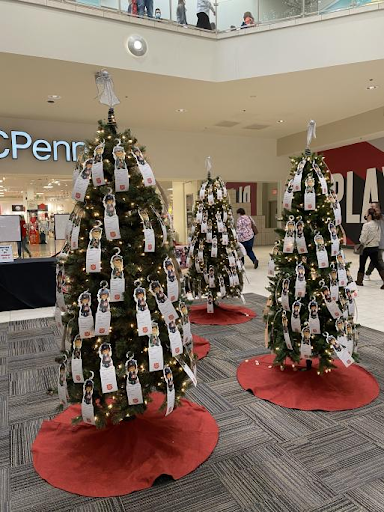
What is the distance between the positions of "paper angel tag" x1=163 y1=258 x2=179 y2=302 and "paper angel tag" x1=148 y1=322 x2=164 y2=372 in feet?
0.75

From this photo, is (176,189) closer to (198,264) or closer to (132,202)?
(198,264)

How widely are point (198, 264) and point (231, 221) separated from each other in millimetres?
763

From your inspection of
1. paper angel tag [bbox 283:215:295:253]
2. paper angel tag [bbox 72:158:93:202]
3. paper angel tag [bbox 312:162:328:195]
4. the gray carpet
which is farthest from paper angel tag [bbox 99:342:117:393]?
paper angel tag [bbox 312:162:328:195]

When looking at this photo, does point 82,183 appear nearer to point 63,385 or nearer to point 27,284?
point 63,385

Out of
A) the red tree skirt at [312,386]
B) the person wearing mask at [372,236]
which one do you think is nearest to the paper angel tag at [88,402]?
the red tree skirt at [312,386]

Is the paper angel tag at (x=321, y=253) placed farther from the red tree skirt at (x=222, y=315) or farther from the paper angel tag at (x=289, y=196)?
the red tree skirt at (x=222, y=315)

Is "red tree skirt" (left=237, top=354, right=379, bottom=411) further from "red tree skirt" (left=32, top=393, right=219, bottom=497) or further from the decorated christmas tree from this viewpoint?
"red tree skirt" (left=32, top=393, right=219, bottom=497)

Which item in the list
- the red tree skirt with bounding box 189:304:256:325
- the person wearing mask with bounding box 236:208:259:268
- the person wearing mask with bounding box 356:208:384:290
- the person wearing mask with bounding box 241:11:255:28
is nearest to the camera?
the red tree skirt with bounding box 189:304:256:325

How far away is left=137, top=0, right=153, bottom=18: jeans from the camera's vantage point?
7.42 metres

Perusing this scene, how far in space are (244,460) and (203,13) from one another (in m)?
8.61

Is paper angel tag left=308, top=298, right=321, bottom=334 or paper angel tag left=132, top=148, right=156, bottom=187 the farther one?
paper angel tag left=308, top=298, right=321, bottom=334

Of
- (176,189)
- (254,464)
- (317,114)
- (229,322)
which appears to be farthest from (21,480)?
(176,189)

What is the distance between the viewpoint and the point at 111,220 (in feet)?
7.26

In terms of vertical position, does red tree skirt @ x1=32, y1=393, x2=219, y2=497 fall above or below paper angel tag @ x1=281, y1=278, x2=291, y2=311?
below
